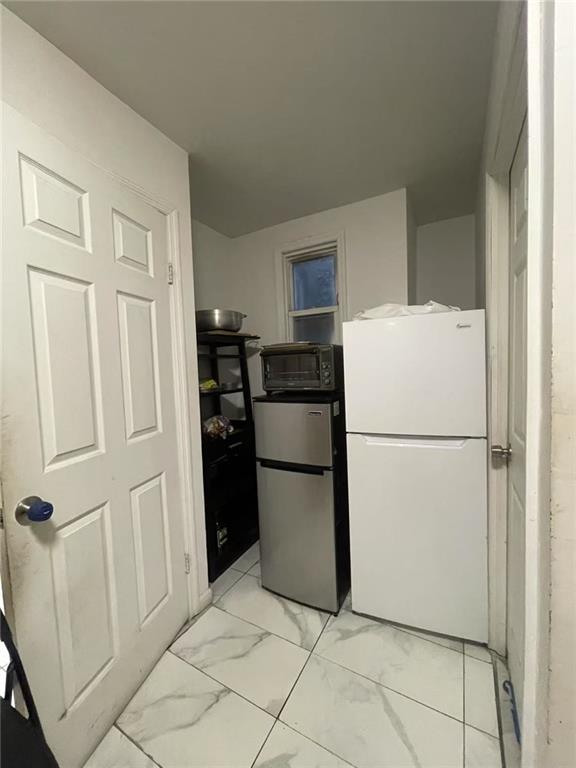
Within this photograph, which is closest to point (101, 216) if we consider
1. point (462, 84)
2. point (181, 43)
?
point (181, 43)

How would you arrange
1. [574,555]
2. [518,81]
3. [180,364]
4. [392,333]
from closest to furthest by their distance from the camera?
[574,555] < [518,81] < [392,333] < [180,364]

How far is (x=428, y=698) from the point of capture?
1202mm

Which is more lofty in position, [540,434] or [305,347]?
[305,347]

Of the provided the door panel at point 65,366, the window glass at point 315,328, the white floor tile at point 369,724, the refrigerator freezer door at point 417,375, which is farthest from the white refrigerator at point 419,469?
the door panel at point 65,366

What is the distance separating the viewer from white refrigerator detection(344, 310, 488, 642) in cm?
135

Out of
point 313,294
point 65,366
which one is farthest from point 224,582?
point 313,294

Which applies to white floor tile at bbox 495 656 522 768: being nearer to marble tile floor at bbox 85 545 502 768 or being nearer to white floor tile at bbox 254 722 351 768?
marble tile floor at bbox 85 545 502 768

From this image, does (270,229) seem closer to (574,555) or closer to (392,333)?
(392,333)

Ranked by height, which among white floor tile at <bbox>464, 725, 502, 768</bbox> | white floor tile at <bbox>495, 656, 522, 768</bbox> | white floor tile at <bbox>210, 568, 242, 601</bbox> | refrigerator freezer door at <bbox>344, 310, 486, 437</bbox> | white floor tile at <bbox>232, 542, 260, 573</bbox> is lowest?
white floor tile at <bbox>232, 542, 260, 573</bbox>

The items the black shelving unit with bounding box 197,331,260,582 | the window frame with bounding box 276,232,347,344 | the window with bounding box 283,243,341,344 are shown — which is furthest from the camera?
the window with bounding box 283,243,341,344

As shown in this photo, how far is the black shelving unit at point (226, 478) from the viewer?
1.93 metres

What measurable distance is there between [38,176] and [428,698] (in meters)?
2.33

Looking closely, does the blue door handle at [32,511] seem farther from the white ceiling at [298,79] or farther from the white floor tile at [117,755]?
the white ceiling at [298,79]

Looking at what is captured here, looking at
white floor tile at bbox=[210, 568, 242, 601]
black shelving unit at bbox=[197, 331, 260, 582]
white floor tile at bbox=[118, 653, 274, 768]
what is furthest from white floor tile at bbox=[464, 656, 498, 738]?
black shelving unit at bbox=[197, 331, 260, 582]
